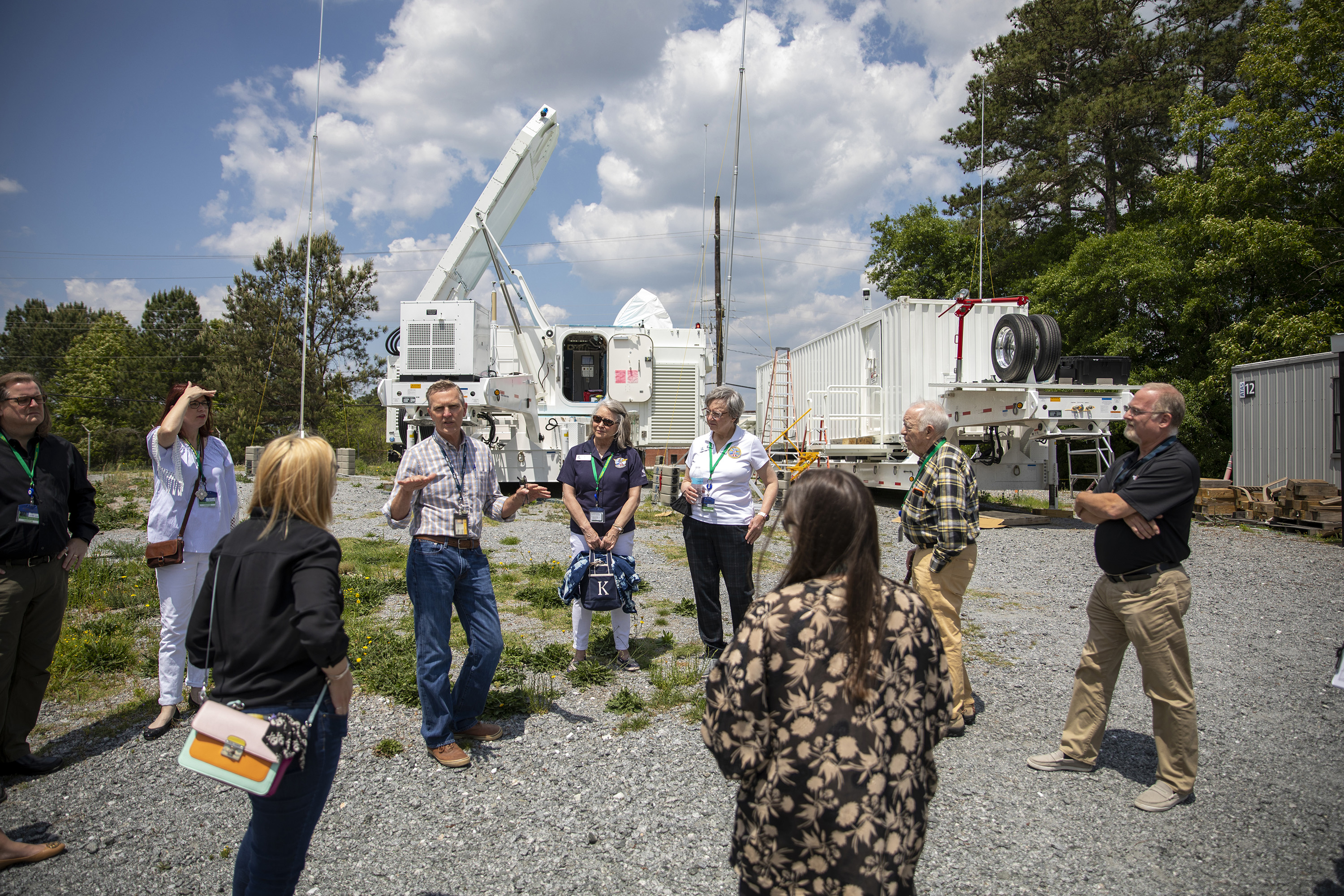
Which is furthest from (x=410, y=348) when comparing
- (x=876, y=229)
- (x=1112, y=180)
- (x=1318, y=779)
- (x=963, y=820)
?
(x=876, y=229)

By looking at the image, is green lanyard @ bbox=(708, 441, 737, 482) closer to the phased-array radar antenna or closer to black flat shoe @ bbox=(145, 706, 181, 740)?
black flat shoe @ bbox=(145, 706, 181, 740)

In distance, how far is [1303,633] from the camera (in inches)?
227

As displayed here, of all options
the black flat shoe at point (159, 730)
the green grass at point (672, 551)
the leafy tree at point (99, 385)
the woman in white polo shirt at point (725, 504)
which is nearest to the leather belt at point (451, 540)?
the woman in white polo shirt at point (725, 504)

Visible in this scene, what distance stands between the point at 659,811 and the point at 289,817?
164 centimetres

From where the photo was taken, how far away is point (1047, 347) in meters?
10.6

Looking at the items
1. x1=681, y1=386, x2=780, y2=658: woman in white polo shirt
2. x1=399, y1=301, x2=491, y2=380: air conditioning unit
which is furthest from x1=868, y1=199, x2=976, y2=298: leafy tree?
x1=681, y1=386, x2=780, y2=658: woman in white polo shirt

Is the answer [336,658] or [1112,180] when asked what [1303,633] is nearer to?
[336,658]

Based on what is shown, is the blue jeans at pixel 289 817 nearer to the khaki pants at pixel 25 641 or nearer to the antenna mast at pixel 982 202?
the khaki pants at pixel 25 641

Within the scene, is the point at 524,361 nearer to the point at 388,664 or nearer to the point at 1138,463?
the point at 388,664

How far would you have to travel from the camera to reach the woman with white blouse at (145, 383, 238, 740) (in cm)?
381

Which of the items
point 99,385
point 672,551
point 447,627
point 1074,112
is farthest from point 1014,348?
point 99,385

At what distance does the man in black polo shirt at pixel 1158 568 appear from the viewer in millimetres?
3105

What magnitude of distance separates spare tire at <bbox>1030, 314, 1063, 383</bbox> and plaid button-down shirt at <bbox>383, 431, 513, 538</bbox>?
9.47m

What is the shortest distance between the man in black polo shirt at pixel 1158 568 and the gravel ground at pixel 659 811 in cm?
30
